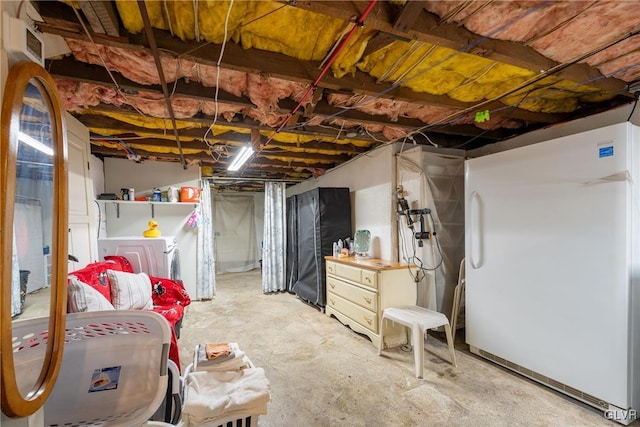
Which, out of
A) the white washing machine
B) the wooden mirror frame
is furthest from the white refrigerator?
the white washing machine

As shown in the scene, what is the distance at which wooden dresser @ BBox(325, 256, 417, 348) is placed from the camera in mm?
2779

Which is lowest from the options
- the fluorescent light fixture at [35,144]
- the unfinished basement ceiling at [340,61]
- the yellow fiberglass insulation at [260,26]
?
the fluorescent light fixture at [35,144]

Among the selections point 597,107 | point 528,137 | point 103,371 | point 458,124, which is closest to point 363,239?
point 458,124

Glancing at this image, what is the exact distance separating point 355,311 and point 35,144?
9.72ft

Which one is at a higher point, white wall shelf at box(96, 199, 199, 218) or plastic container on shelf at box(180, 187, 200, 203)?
plastic container on shelf at box(180, 187, 200, 203)

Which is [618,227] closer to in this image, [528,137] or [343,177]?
[528,137]

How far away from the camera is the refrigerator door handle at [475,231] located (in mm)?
2516

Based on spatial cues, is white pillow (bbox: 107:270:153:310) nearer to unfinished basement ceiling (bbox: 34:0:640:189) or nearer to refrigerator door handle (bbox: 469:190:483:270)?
unfinished basement ceiling (bbox: 34:0:640:189)

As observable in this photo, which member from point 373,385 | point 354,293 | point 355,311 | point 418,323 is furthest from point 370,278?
point 373,385

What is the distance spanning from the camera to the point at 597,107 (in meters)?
2.49

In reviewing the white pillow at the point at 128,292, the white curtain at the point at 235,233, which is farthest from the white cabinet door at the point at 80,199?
the white curtain at the point at 235,233

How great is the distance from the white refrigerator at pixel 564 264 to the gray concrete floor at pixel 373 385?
23 cm

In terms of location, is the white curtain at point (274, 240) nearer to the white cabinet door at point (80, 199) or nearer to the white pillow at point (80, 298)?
the white cabinet door at point (80, 199)

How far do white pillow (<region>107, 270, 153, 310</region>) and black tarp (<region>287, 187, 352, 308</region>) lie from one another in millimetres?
2276
